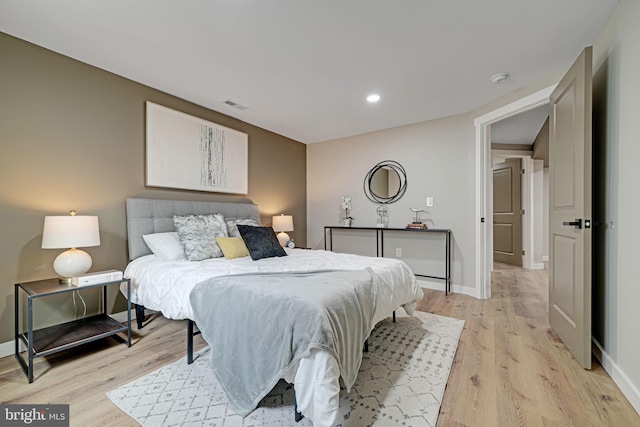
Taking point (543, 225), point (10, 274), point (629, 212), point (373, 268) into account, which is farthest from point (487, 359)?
point (543, 225)

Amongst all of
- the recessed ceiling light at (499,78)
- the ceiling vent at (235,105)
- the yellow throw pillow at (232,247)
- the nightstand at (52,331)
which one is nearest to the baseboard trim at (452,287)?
the recessed ceiling light at (499,78)

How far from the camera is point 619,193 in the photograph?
1.77m

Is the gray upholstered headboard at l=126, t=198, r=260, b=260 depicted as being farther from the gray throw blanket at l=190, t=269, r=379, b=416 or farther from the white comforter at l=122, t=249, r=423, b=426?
the gray throw blanket at l=190, t=269, r=379, b=416

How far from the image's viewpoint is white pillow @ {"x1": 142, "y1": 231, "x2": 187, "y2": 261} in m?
2.67

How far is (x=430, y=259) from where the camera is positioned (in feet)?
13.6

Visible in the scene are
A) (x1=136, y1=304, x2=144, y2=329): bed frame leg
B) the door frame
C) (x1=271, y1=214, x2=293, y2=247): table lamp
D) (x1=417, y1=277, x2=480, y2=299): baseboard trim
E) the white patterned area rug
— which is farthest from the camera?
(x1=271, y1=214, x2=293, y2=247): table lamp

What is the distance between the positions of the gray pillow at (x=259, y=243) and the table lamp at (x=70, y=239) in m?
1.19

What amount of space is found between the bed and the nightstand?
1.00 feet

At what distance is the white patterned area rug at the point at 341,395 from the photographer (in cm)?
147

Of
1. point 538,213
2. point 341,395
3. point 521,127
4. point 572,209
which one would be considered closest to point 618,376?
point 572,209

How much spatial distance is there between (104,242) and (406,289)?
2783 mm

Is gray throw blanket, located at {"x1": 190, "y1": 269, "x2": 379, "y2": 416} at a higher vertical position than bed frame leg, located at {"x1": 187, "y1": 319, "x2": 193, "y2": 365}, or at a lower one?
higher

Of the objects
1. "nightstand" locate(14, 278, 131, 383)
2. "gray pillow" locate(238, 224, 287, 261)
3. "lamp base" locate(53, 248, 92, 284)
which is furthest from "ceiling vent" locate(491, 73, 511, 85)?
"lamp base" locate(53, 248, 92, 284)

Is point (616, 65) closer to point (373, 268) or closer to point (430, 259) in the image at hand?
point (373, 268)
